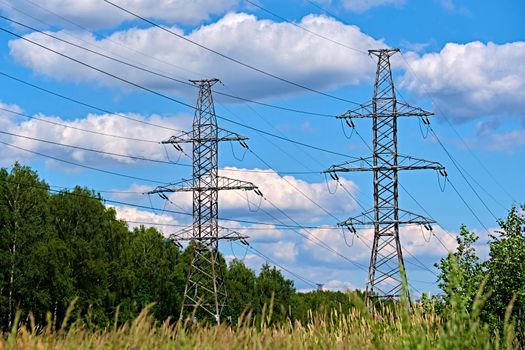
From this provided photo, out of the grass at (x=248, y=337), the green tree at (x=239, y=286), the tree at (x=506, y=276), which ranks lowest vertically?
the grass at (x=248, y=337)

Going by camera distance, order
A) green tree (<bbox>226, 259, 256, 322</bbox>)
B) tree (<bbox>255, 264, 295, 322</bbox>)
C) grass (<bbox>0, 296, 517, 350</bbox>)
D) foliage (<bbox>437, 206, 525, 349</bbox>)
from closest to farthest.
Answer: grass (<bbox>0, 296, 517, 350</bbox>), foliage (<bbox>437, 206, 525, 349</bbox>), green tree (<bbox>226, 259, 256, 322</bbox>), tree (<bbox>255, 264, 295, 322</bbox>)

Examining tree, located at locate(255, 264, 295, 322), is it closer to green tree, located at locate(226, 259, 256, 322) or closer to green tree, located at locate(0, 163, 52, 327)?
green tree, located at locate(226, 259, 256, 322)

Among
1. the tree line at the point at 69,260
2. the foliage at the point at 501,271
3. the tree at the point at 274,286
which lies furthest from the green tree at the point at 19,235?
the tree at the point at 274,286

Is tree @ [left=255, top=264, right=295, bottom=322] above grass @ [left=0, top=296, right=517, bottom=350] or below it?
above

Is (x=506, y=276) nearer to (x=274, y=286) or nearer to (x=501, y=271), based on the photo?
(x=501, y=271)

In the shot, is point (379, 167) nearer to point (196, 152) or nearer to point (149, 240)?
point (196, 152)

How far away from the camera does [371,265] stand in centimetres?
5069

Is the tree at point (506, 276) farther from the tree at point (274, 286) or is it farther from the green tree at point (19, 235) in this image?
the tree at point (274, 286)

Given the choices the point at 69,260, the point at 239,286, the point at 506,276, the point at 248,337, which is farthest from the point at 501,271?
the point at 239,286

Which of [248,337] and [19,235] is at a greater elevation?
[19,235]

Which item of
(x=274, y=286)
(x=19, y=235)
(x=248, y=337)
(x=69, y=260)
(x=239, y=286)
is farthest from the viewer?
(x=274, y=286)

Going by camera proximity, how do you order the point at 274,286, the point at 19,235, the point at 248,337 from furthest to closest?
the point at 274,286 → the point at 19,235 → the point at 248,337

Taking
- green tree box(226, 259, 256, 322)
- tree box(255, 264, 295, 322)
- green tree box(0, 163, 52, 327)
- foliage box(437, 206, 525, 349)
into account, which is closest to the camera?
foliage box(437, 206, 525, 349)

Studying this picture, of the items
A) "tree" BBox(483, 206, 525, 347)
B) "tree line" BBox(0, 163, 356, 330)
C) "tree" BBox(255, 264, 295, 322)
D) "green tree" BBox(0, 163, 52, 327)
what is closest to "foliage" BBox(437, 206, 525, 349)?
"tree" BBox(483, 206, 525, 347)
